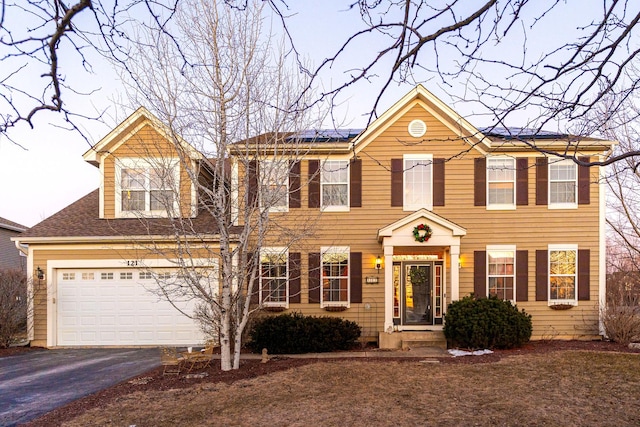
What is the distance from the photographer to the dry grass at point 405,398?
19.6ft

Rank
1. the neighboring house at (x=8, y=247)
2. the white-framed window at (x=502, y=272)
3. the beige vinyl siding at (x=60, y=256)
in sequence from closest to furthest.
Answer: the beige vinyl siding at (x=60, y=256) < the white-framed window at (x=502, y=272) < the neighboring house at (x=8, y=247)

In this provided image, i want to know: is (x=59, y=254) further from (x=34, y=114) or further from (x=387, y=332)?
(x=34, y=114)

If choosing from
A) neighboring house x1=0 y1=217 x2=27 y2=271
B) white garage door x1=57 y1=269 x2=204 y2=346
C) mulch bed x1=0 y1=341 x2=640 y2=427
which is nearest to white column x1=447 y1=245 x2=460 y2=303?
mulch bed x1=0 y1=341 x2=640 y2=427

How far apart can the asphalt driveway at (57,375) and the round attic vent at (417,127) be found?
875 centimetres

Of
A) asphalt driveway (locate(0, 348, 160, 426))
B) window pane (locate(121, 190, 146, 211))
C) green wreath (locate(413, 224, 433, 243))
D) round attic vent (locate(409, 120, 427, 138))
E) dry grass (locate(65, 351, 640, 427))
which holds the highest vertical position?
round attic vent (locate(409, 120, 427, 138))

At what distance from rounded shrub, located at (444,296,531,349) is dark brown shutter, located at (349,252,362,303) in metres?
2.42

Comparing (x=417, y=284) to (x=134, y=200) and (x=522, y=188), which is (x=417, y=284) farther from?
(x=134, y=200)

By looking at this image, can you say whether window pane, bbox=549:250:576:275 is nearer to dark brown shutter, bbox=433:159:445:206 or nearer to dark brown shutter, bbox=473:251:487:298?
dark brown shutter, bbox=473:251:487:298

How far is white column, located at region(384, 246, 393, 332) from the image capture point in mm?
11672

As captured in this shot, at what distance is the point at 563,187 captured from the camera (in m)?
12.3

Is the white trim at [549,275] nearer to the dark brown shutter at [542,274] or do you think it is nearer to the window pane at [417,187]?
the dark brown shutter at [542,274]

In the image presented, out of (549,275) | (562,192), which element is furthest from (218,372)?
(562,192)

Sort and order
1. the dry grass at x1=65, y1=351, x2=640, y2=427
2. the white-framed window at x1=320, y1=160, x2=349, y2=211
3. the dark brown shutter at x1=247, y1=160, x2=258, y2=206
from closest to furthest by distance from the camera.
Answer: the dry grass at x1=65, y1=351, x2=640, y2=427
the dark brown shutter at x1=247, y1=160, x2=258, y2=206
the white-framed window at x1=320, y1=160, x2=349, y2=211

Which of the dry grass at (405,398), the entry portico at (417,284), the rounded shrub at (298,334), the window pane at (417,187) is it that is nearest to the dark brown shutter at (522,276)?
the entry portico at (417,284)
